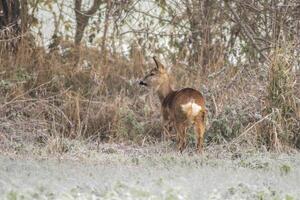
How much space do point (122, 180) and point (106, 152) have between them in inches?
117

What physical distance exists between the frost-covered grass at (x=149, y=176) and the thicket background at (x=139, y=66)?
3.36 feet

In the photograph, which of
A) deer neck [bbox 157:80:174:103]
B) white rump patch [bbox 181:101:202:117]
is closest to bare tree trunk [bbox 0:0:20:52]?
deer neck [bbox 157:80:174:103]

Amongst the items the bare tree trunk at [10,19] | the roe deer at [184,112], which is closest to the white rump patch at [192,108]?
the roe deer at [184,112]

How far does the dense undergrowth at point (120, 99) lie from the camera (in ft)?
35.8

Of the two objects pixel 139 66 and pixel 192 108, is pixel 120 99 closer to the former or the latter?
pixel 139 66

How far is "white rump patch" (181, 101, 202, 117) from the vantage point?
10297mm

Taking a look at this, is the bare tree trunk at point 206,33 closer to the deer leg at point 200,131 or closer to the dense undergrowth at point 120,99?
the dense undergrowth at point 120,99

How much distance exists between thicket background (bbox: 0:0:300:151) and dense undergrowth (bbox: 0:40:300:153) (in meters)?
0.02

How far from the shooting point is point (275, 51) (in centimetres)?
1140

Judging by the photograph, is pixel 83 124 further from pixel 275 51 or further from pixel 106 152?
pixel 275 51

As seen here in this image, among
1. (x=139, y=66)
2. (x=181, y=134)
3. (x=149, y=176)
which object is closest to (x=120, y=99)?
(x=139, y=66)

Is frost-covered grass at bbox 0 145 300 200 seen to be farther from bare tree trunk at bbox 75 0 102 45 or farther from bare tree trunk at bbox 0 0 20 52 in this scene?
bare tree trunk at bbox 75 0 102 45

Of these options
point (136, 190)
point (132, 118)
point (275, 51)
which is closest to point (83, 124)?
point (132, 118)

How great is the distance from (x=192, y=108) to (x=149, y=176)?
2.65m
